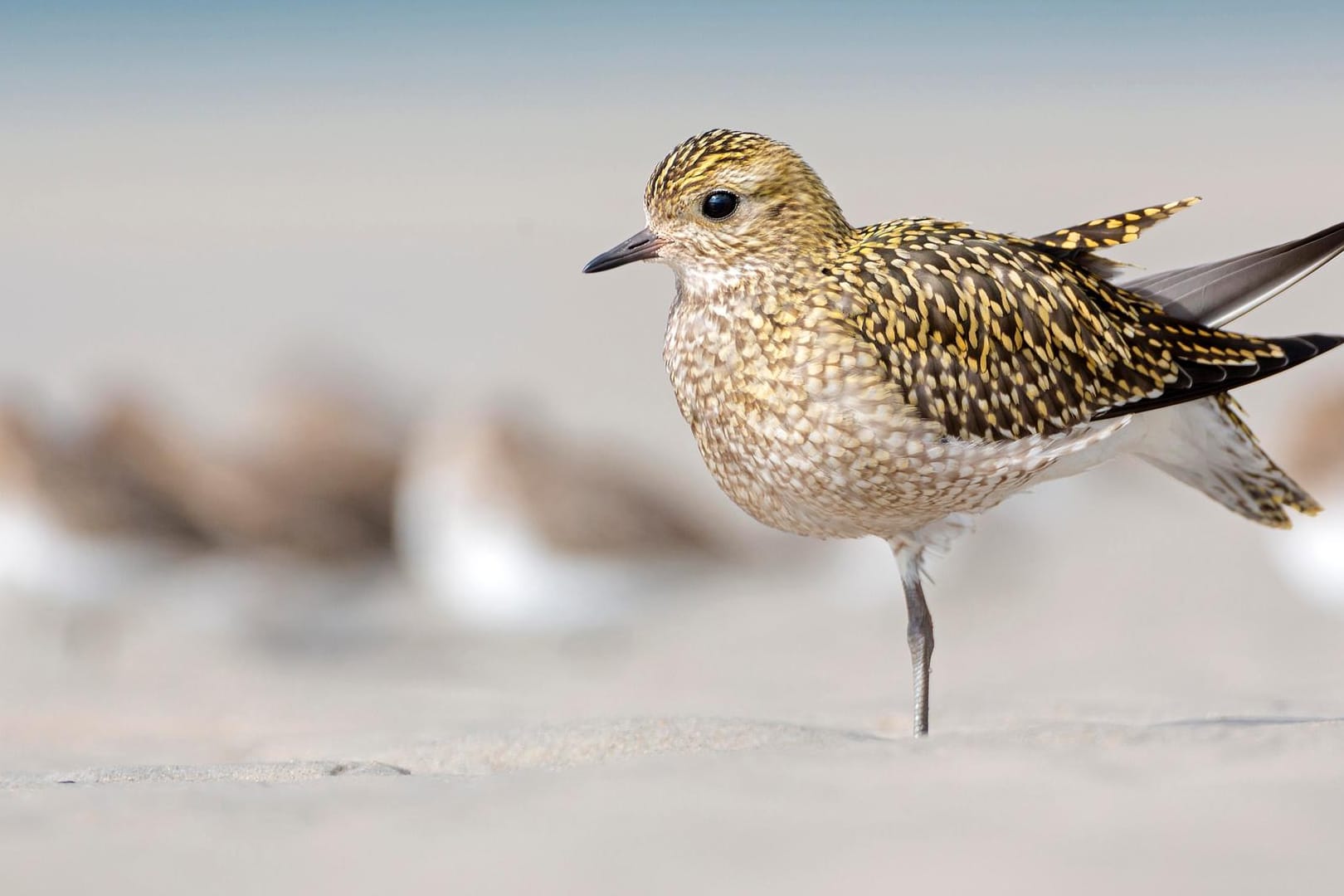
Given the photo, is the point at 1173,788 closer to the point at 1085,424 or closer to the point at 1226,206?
the point at 1085,424

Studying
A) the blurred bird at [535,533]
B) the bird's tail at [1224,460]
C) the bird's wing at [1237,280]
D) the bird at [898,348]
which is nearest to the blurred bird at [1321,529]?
the blurred bird at [535,533]

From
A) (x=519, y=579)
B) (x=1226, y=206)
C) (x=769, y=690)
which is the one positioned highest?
(x=1226, y=206)

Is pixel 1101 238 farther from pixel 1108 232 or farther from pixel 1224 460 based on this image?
pixel 1224 460

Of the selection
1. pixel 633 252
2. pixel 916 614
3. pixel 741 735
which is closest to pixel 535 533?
pixel 916 614

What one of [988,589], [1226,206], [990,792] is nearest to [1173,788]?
[990,792]

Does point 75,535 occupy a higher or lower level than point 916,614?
higher

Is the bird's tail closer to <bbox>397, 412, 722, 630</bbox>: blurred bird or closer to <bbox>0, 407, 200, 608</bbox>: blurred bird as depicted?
<bbox>397, 412, 722, 630</bbox>: blurred bird

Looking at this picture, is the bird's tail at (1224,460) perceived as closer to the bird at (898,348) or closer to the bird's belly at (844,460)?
the bird at (898,348)
